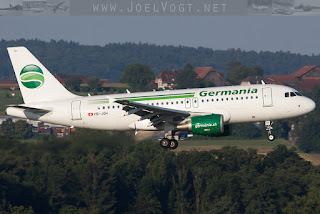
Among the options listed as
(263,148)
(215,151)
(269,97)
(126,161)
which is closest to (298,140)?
(263,148)

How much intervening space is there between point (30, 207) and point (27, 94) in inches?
2215

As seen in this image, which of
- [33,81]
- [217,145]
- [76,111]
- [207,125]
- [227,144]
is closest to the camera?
[207,125]

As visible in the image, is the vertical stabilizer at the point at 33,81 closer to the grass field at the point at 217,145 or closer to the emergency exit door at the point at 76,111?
the emergency exit door at the point at 76,111

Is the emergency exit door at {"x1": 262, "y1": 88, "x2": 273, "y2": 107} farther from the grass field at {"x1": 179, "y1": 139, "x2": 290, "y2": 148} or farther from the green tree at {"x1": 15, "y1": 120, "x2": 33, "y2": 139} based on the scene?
the green tree at {"x1": 15, "y1": 120, "x2": 33, "y2": 139}

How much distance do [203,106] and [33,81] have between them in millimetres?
15544

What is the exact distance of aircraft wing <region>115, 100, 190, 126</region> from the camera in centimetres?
4984

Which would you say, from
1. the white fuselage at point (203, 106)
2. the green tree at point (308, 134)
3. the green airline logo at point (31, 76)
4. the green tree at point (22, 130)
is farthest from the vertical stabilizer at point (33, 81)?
the green tree at point (308, 134)

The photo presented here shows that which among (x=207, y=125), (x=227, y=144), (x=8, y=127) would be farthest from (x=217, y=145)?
(x=207, y=125)

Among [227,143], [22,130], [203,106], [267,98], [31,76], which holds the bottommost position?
[227,143]

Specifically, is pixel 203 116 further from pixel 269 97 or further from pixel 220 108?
pixel 269 97

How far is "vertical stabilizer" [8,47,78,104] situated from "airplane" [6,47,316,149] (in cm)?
94

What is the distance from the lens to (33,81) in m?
56.4

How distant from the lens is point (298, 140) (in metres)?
180

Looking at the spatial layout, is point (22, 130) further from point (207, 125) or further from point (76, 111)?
point (207, 125)
